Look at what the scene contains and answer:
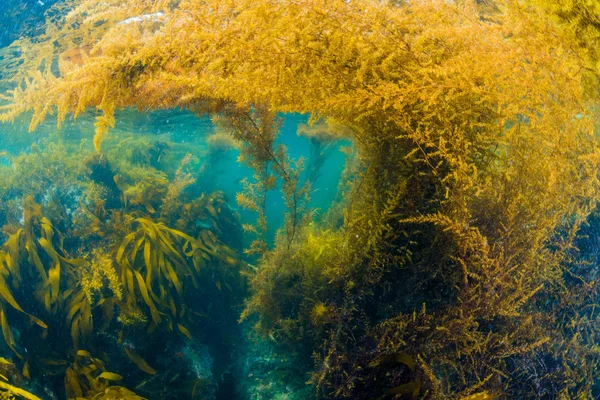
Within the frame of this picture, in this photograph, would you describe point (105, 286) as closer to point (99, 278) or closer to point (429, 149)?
point (99, 278)

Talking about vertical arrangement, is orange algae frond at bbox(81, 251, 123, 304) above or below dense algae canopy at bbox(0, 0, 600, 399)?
below

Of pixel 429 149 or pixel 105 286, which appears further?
pixel 105 286

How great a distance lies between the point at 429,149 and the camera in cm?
316

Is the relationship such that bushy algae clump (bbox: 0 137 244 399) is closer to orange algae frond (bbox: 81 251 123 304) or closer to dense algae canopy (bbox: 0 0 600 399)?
orange algae frond (bbox: 81 251 123 304)

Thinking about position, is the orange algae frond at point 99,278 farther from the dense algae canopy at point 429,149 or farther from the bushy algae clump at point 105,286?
the dense algae canopy at point 429,149

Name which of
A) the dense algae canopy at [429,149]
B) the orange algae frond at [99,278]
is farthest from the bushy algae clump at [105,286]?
the dense algae canopy at [429,149]

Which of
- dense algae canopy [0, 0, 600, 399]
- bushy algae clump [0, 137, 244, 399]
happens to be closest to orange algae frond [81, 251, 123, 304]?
bushy algae clump [0, 137, 244, 399]

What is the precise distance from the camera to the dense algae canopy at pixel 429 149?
269 cm

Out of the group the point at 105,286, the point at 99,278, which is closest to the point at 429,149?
the point at 99,278

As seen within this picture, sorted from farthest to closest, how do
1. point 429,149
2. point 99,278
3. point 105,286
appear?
1. point 105,286
2. point 99,278
3. point 429,149

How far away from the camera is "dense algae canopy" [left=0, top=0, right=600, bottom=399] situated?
269 cm

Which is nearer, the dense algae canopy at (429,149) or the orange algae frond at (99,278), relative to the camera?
the dense algae canopy at (429,149)

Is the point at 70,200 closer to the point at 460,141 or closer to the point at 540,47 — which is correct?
the point at 460,141

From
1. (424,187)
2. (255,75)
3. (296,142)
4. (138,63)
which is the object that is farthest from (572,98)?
(296,142)
